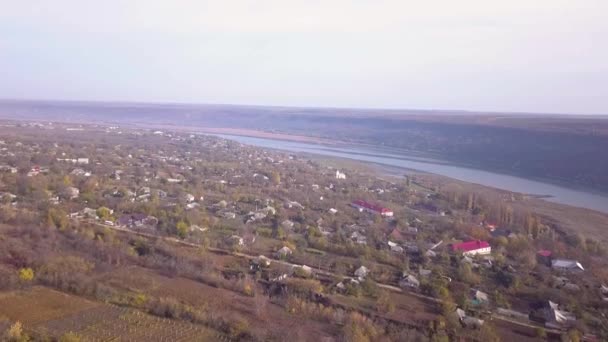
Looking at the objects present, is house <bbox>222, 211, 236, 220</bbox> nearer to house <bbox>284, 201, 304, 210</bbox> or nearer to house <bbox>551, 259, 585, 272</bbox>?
house <bbox>284, 201, 304, 210</bbox>

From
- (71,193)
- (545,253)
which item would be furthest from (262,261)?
(71,193)

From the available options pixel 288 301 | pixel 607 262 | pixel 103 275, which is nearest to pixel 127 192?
pixel 103 275

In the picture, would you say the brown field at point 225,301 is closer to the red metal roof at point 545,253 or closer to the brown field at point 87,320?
the brown field at point 87,320

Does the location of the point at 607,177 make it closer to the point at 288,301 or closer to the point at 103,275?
the point at 288,301

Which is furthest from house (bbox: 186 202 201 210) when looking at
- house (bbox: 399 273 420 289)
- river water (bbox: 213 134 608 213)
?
river water (bbox: 213 134 608 213)

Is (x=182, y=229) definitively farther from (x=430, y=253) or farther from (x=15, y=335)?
(x=15, y=335)
